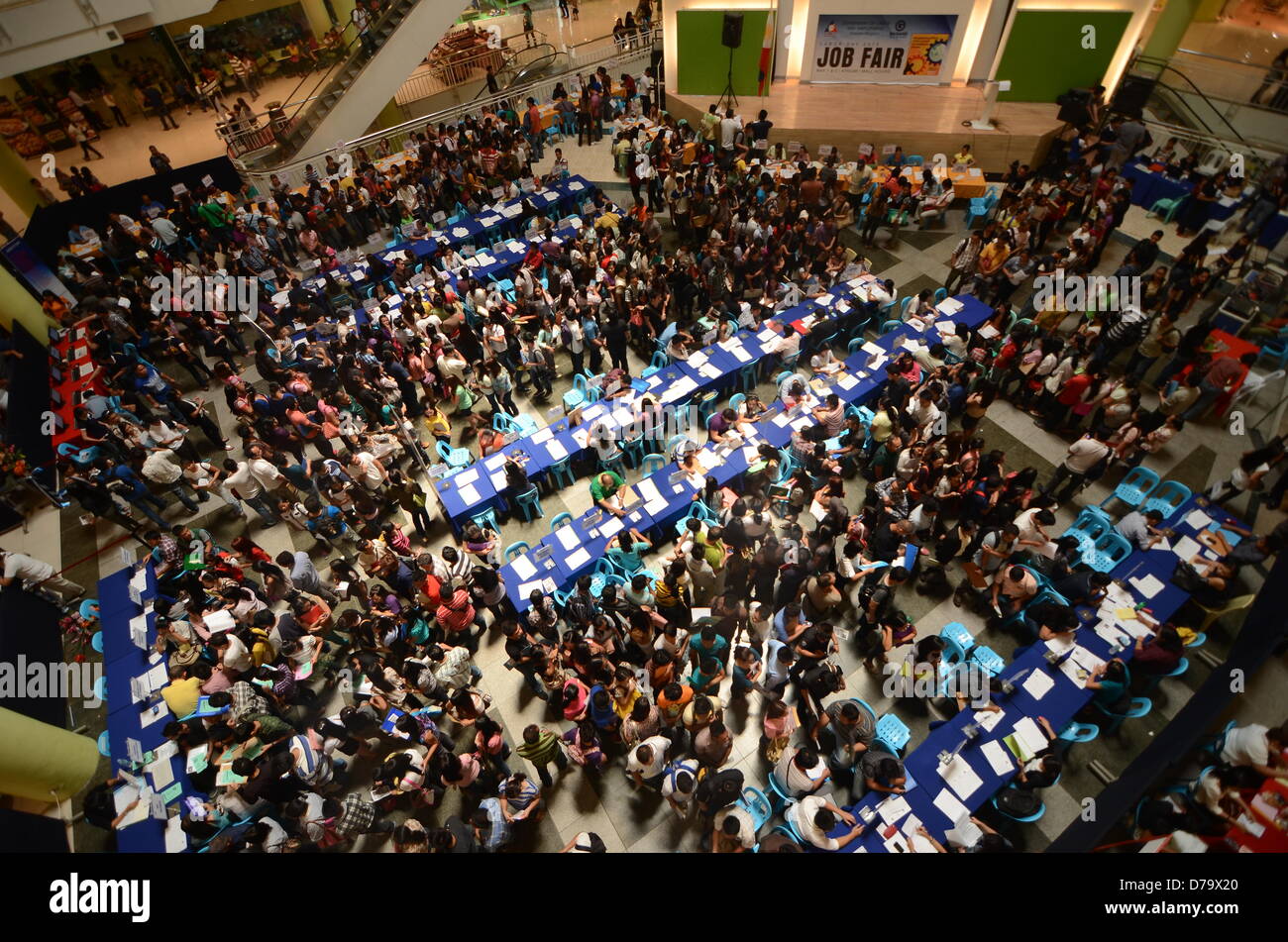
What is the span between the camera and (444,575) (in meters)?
8.06

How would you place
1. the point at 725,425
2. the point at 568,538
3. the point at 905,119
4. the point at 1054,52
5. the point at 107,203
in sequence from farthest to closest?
the point at 905,119 < the point at 107,203 < the point at 1054,52 < the point at 725,425 < the point at 568,538

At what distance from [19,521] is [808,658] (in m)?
14.3

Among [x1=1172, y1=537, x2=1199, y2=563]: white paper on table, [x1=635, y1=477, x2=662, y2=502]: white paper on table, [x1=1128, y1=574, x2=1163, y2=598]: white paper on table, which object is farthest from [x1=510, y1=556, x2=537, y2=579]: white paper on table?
[x1=1172, y1=537, x2=1199, y2=563]: white paper on table

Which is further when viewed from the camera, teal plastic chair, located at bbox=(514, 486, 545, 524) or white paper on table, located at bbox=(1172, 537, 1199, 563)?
teal plastic chair, located at bbox=(514, 486, 545, 524)

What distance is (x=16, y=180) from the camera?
56.1 feet

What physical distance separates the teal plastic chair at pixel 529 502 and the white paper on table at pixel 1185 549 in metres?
8.92

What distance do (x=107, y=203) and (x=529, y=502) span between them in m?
16.8

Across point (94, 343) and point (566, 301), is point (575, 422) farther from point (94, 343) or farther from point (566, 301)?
point (94, 343)

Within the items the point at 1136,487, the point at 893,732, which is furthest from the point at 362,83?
the point at 1136,487

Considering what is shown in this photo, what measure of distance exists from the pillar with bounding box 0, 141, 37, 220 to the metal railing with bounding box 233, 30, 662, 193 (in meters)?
5.83

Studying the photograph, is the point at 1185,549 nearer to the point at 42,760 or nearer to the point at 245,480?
the point at 245,480

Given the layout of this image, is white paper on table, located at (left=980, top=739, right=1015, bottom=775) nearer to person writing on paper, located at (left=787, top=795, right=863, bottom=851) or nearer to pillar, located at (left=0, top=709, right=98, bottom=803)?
person writing on paper, located at (left=787, top=795, right=863, bottom=851)

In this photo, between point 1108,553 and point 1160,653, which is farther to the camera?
point 1108,553

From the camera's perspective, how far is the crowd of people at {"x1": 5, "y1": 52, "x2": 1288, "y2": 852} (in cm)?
669
